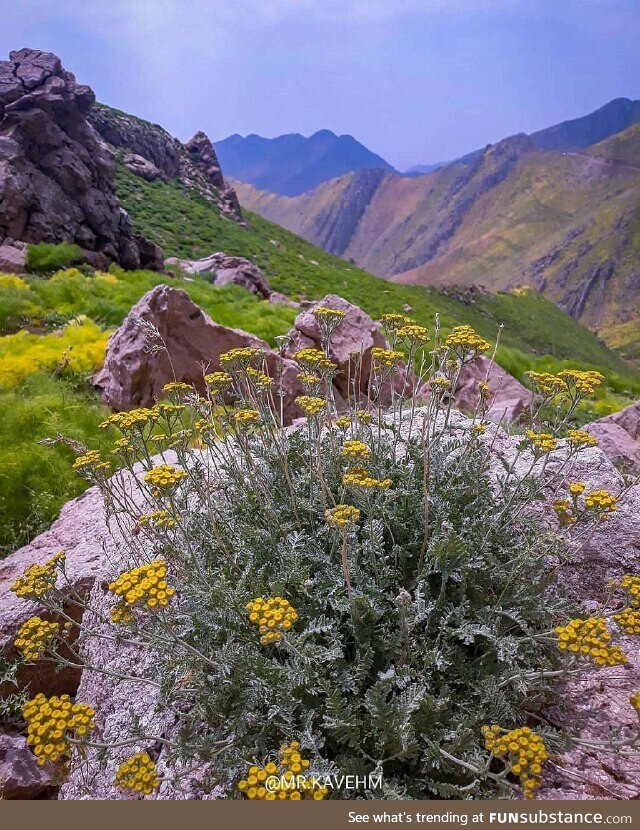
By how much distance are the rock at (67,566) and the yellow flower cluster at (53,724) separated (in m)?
1.21

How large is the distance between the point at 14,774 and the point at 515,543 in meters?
2.97

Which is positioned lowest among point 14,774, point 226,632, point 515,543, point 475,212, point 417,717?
point 14,774

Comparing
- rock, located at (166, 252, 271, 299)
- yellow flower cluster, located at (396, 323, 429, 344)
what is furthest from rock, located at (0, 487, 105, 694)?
rock, located at (166, 252, 271, 299)

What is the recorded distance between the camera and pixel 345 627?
226cm

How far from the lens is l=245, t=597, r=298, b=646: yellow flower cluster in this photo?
→ 5.14ft

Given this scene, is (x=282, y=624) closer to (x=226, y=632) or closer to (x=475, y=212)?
(x=226, y=632)

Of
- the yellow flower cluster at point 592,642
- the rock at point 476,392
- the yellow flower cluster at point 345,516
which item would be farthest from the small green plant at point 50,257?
the yellow flower cluster at point 592,642

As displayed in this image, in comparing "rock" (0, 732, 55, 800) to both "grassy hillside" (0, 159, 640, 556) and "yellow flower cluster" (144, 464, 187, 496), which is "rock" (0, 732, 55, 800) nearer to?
"yellow flower cluster" (144, 464, 187, 496)

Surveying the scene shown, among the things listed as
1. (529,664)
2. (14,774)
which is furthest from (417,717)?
(14,774)

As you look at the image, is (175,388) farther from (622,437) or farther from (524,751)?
(622,437)

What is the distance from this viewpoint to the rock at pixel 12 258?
12.7 meters

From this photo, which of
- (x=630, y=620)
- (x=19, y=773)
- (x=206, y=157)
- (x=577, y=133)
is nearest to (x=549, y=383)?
(x=630, y=620)

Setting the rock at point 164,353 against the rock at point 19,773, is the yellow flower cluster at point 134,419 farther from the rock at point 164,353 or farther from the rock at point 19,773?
the rock at point 164,353

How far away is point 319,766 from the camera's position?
172 centimetres
